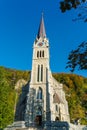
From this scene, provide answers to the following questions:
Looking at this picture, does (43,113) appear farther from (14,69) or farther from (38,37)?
(14,69)

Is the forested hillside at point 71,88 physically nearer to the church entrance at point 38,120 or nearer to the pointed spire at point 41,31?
the church entrance at point 38,120

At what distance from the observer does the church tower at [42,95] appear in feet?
156

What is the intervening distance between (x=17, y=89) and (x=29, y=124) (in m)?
28.7

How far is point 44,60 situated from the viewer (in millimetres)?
55156

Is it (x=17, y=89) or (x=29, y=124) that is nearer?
(x=29, y=124)

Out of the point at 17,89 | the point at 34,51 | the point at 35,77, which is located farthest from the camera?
the point at 17,89

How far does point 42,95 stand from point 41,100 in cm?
113

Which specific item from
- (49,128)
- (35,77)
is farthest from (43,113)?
(35,77)

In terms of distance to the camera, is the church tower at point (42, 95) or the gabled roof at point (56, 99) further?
the gabled roof at point (56, 99)

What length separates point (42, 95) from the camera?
49.8 m

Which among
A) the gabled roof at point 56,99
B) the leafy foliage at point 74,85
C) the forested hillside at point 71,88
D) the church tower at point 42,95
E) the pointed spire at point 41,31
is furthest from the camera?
the leafy foliage at point 74,85

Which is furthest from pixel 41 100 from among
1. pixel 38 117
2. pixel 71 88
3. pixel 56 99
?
pixel 71 88

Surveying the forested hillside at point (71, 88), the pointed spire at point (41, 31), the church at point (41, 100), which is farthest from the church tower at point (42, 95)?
the forested hillside at point (71, 88)

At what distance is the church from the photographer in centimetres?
4631
